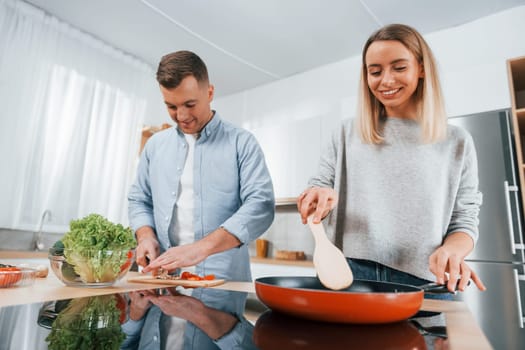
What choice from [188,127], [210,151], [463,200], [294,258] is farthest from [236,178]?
[294,258]

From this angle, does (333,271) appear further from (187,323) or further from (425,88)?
(425,88)

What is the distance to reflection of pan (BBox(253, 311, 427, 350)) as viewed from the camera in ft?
1.20

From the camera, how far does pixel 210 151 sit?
55.9 inches

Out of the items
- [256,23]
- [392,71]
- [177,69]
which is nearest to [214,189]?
[177,69]

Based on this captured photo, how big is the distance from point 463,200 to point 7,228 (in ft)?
8.51

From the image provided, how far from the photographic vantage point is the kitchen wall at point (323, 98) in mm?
2455

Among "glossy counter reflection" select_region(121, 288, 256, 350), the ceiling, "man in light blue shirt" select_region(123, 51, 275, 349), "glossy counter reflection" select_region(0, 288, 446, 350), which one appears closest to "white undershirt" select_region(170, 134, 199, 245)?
"man in light blue shirt" select_region(123, 51, 275, 349)

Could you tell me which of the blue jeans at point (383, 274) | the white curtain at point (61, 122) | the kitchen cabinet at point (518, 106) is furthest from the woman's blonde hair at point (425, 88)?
the white curtain at point (61, 122)

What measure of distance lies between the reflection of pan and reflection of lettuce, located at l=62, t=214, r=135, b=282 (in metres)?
0.45

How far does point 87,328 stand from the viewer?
0.39 meters

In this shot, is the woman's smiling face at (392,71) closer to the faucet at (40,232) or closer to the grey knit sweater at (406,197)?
the grey knit sweater at (406,197)

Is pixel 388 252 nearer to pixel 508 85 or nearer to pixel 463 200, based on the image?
pixel 463 200

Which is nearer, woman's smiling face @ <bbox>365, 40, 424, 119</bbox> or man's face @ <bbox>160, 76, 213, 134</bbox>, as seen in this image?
woman's smiling face @ <bbox>365, 40, 424, 119</bbox>

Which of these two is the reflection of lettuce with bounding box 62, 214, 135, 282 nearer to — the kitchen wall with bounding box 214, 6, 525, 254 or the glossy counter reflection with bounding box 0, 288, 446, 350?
the glossy counter reflection with bounding box 0, 288, 446, 350
